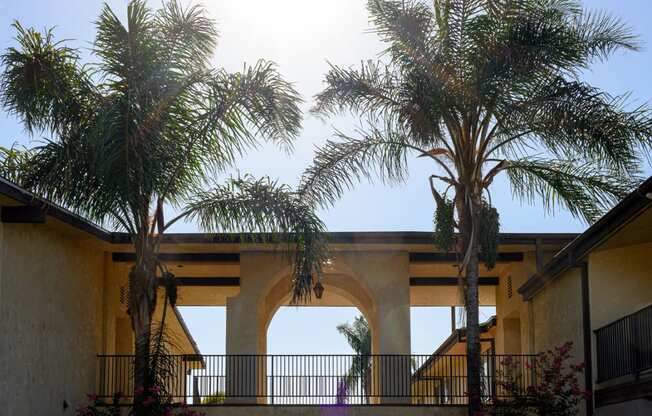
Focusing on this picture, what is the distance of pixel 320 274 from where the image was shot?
15.3 m

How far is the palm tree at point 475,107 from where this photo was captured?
15.4 meters

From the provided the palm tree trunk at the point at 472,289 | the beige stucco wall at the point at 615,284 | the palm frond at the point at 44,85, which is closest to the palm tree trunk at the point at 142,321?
the palm frond at the point at 44,85

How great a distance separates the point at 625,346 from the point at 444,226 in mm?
3379

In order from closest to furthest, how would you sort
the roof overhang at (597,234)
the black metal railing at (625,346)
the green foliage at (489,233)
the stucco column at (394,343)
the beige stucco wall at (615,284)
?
the roof overhang at (597,234), the black metal railing at (625,346), the green foliage at (489,233), the beige stucco wall at (615,284), the stucco column at (394,343)

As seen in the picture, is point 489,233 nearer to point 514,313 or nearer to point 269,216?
point 269,216

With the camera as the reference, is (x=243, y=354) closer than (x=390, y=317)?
Yes

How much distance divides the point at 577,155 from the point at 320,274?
4.56 m

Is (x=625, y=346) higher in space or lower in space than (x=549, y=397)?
higher

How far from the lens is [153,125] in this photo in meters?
15.1

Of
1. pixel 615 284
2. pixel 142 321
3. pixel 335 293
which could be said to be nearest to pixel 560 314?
pixel 615 284

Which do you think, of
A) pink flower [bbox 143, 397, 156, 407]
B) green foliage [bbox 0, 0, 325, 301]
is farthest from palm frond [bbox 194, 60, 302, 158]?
pink flower [bbox 143, 397, 156, 407]

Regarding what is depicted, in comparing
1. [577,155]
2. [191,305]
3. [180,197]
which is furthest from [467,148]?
[191,305]

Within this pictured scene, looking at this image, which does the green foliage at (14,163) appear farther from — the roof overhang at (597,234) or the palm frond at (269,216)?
the roof overhang at (597,234)

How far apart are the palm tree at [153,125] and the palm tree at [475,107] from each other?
1.13m
